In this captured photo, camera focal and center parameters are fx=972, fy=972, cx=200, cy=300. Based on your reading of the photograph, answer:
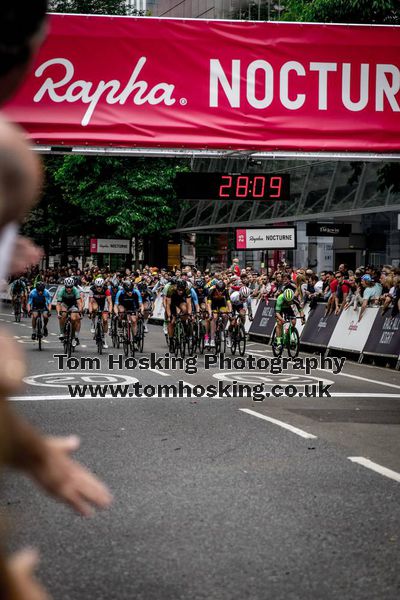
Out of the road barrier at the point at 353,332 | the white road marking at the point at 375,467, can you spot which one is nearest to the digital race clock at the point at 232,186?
the white road marking at the point at 375,467

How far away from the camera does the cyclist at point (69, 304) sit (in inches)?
885

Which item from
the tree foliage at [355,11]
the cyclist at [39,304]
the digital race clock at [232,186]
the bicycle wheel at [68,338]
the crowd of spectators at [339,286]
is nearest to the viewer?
the digital race clock at [232,186]

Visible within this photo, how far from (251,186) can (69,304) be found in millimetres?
9107

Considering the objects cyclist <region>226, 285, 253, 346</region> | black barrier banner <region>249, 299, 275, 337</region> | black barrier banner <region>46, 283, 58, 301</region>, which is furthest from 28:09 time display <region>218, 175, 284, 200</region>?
black barrier banner <region>46, 283, 58, 301</region>

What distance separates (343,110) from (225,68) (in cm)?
178

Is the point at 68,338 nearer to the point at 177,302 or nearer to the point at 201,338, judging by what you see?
the point at 177,302

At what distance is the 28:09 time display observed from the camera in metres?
14.3

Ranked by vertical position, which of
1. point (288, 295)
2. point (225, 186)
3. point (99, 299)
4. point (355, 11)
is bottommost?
point (99, 299)

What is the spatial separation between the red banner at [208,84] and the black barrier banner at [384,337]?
7.06 metres

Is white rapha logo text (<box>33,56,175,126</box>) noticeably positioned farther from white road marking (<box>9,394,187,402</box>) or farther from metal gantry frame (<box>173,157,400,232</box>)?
metal gantry frame (<box>173,157,400,232</box>)

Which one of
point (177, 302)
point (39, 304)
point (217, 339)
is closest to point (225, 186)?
point (177, 302)

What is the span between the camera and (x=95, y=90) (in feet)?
43.5

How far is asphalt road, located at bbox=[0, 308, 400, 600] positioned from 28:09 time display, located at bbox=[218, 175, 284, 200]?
3131 millimetres

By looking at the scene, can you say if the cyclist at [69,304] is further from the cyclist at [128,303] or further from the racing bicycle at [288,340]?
the racing bicycle at [288,340]
